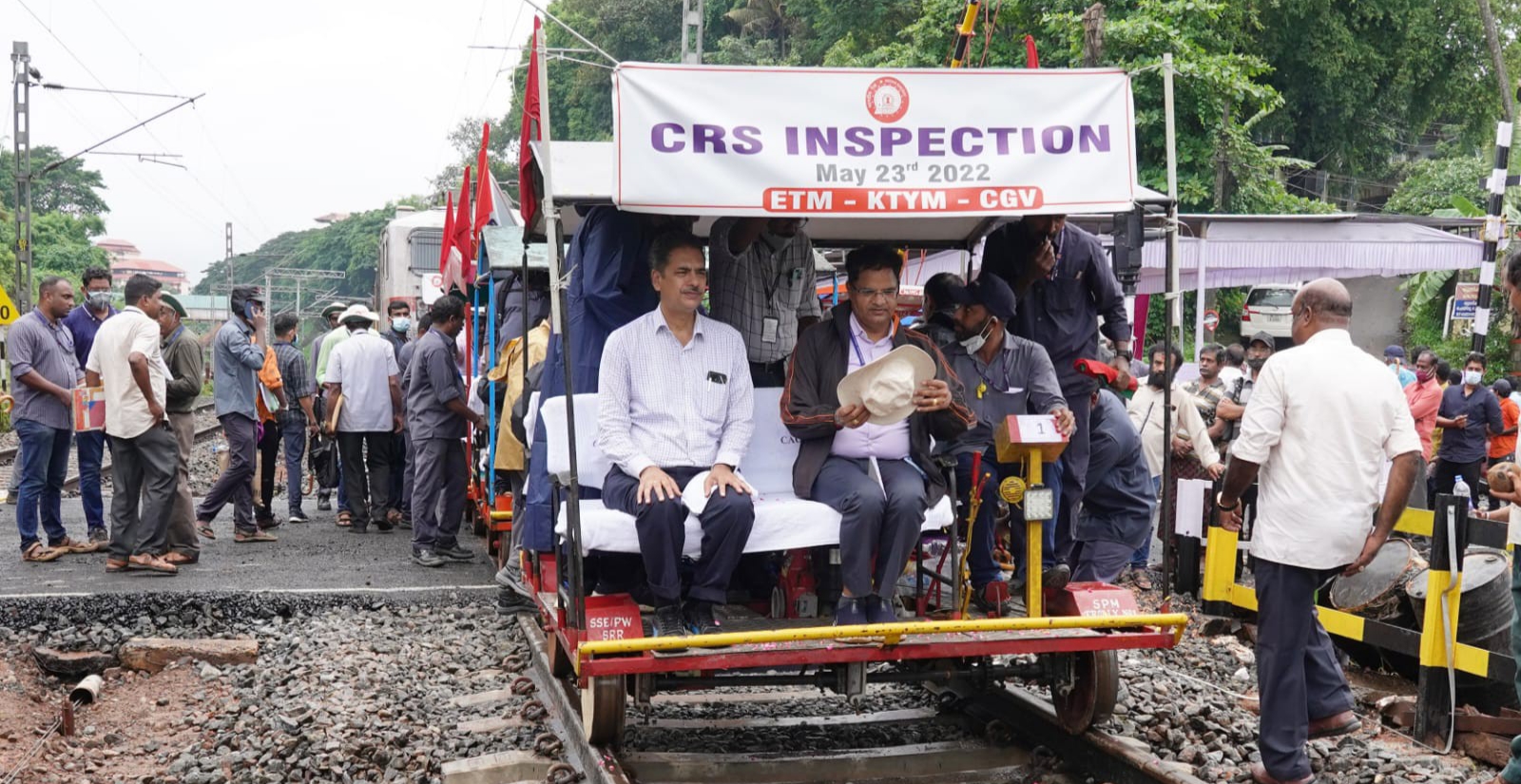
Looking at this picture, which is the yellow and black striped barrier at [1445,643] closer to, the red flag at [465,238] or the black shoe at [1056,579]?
the black shoe at [1056,579]

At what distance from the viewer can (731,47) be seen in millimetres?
43719

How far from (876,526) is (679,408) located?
3.19 feet

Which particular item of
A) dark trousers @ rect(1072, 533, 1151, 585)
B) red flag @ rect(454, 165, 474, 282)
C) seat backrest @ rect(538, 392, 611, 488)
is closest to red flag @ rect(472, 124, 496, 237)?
red flag @ rect(454, 165, 474, 282)

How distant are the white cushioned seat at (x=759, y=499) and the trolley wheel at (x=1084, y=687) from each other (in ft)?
2.58

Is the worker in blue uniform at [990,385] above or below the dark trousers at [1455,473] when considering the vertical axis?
above

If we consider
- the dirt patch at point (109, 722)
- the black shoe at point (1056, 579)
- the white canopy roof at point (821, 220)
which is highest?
the white canopy roof at point (821, 220)

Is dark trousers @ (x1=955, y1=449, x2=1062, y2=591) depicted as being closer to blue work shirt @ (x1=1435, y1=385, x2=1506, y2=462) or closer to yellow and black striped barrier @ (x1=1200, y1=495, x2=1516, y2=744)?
yellow and black striped barrier @ (x1=1200, y1=495, x2=1516, y2=744)

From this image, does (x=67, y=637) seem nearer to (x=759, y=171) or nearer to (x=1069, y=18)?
(x=759, y=171)

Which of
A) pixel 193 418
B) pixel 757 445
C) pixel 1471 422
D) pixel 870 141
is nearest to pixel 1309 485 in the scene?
pixel 870 141

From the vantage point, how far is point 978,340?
573cm

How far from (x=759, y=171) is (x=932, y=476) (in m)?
1.55

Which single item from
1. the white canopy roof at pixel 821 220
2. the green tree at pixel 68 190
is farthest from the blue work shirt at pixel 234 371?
the green tree at pixel 68 190

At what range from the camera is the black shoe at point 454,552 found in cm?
1002

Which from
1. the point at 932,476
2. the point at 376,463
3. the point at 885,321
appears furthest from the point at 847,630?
the point at 376,463
